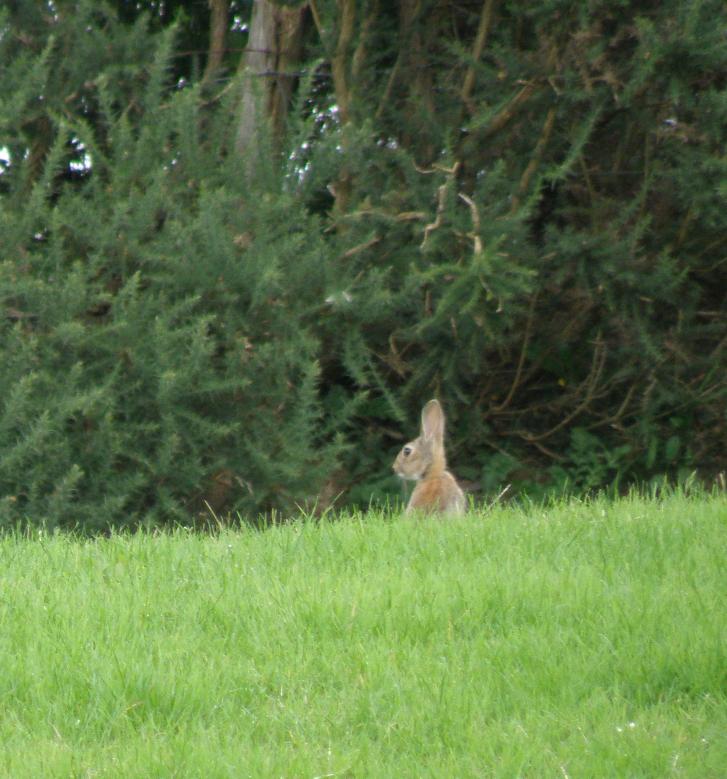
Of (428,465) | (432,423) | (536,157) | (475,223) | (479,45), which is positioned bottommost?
(428,465)

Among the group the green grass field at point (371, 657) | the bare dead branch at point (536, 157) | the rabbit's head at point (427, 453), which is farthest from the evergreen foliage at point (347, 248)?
the green grass field at point (371, 657)

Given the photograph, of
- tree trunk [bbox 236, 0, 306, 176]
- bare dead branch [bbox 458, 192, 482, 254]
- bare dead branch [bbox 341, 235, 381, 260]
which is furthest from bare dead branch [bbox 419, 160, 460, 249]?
tree trunk [bbox 236, 0, 306, 176]

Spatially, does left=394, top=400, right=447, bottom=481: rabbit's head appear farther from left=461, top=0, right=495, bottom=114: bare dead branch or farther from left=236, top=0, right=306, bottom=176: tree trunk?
left=461, top=0, right=495, bottom=114: bare dead branch

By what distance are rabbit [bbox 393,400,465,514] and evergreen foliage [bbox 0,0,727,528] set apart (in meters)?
0.87

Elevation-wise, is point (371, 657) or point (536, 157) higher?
point (536, 157)

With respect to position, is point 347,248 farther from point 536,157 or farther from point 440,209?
point 536,157

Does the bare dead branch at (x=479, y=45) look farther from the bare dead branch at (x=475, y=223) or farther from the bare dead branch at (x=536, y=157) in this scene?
the bare dead branch at (x=475, y=223)

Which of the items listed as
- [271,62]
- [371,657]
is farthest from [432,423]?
[371,657]

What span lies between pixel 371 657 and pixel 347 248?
5434 mm

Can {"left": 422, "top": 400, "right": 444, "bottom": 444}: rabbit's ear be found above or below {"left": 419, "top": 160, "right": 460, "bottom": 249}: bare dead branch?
below

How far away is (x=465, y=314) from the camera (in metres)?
9.71

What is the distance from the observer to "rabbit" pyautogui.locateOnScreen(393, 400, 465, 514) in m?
8.40

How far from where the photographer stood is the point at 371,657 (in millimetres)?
4793

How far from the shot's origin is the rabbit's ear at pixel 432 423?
8781 millimetres
